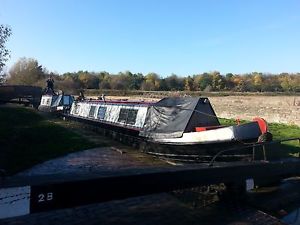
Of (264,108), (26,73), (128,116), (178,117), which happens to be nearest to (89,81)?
(26,73)

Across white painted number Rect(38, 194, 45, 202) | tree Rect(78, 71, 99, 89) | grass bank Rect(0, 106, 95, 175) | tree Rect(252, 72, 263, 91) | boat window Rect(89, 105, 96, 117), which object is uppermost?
tree Rect(252, 72, 263, 91)

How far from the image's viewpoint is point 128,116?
1531 centimetres

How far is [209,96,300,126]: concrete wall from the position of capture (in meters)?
19.2

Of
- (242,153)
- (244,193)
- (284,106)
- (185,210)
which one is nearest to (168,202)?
(185,210)

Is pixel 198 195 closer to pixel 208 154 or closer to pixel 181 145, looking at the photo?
pixel 208 154

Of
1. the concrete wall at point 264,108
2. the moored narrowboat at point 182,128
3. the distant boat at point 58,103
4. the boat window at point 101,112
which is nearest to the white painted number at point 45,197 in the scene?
the moored narrowboat at point 182,128

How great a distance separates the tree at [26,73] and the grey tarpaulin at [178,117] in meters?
67.3

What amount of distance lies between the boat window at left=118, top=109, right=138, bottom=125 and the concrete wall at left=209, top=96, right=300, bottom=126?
8.46 metres

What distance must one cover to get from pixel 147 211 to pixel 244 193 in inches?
81.1

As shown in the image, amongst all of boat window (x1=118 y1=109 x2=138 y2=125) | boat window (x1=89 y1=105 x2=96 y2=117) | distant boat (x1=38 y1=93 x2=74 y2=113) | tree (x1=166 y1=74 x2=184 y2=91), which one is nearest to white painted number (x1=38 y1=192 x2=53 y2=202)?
boat window (x1=118 y1=109 x2=138 y2=125)

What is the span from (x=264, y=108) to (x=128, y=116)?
953cm

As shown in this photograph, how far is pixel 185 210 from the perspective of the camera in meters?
7.14

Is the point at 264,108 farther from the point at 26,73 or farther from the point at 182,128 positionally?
the point at 26,73

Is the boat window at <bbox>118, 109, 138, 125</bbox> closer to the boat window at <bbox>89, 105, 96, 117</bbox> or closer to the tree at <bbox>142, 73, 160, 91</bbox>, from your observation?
the boat window at <bbox>89, 105, 96, 117</bbox>
